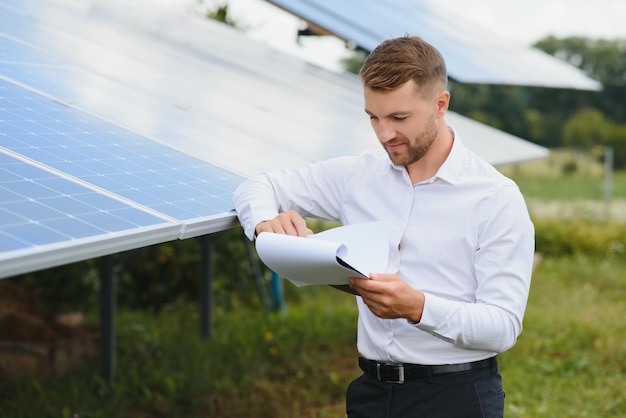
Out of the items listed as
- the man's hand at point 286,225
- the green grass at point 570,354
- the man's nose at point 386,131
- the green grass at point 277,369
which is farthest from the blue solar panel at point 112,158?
the green grass at point 570,354

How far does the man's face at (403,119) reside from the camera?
2572 millimetres

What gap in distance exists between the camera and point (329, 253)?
2385 mm

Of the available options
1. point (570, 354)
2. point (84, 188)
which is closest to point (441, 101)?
point (84, 188)

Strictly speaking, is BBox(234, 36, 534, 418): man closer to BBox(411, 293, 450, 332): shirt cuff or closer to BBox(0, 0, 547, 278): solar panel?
BBox(411, 293, 450, 332): shirt cuff

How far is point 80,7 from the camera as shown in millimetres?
6953

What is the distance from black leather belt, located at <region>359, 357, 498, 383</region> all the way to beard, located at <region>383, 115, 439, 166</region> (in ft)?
2.14

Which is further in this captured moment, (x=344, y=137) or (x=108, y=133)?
(x=344, y=137)

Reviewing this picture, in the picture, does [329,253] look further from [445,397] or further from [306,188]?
[306,188]

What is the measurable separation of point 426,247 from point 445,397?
1.59ft

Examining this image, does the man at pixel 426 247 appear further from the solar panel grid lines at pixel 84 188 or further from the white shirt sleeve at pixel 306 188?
the solar panel grid lines at pixel 84 188

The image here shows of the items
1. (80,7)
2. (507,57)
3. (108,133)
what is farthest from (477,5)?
(108,133)

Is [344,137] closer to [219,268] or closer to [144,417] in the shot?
[144,417]

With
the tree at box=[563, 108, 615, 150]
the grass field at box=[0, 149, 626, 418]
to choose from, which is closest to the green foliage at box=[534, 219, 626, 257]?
the grass field at box=[0, 149, 626, 418]

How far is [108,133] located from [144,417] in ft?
8.41
